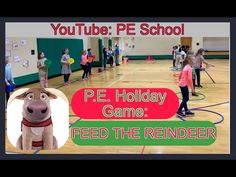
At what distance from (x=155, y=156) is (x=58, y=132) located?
5.84ft

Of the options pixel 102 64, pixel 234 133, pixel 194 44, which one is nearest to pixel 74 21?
pixel 234 133

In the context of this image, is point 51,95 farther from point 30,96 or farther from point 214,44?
point 214,44

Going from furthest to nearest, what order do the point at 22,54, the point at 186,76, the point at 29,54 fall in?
1. the point at 29,54
2. the point at 22,54
3. the point at 186,76

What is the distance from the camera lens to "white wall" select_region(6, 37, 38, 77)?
13.3m

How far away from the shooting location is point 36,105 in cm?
563

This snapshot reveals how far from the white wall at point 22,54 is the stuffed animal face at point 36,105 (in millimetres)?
7644

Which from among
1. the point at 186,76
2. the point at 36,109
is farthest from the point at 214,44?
the point at 36,109

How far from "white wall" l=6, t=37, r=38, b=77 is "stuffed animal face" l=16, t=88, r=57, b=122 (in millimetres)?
7644

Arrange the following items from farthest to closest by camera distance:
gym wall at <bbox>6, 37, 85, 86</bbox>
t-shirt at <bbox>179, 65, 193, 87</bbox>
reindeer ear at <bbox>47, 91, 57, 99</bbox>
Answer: gym wall at <bbox>6, 37, 85, 86</bbox> < t-shirt at <bbox>179, 65, 193, 87</bbox> < reindeer ear at <bbox>47, 91, 57, 99</bbox>

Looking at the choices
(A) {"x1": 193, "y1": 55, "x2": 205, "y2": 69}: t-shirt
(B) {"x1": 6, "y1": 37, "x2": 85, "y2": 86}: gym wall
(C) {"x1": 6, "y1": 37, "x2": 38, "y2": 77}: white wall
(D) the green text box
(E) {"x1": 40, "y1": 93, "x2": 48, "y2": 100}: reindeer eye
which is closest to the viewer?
(D) the green text box

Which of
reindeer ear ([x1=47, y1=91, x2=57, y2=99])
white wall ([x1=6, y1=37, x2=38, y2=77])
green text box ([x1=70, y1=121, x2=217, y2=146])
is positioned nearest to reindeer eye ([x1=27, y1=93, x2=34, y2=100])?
reindeer ear ([x1=47, y1=91, x2=57, y2=99])

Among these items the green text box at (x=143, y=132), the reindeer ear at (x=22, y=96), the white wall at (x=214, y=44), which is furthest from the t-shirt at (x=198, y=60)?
the white wall at (x=214, y=44)

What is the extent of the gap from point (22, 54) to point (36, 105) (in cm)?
917

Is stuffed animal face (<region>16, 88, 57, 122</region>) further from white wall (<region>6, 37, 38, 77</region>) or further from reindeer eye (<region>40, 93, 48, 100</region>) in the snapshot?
white wall (<region>6, 37, 38, 77</region>)
